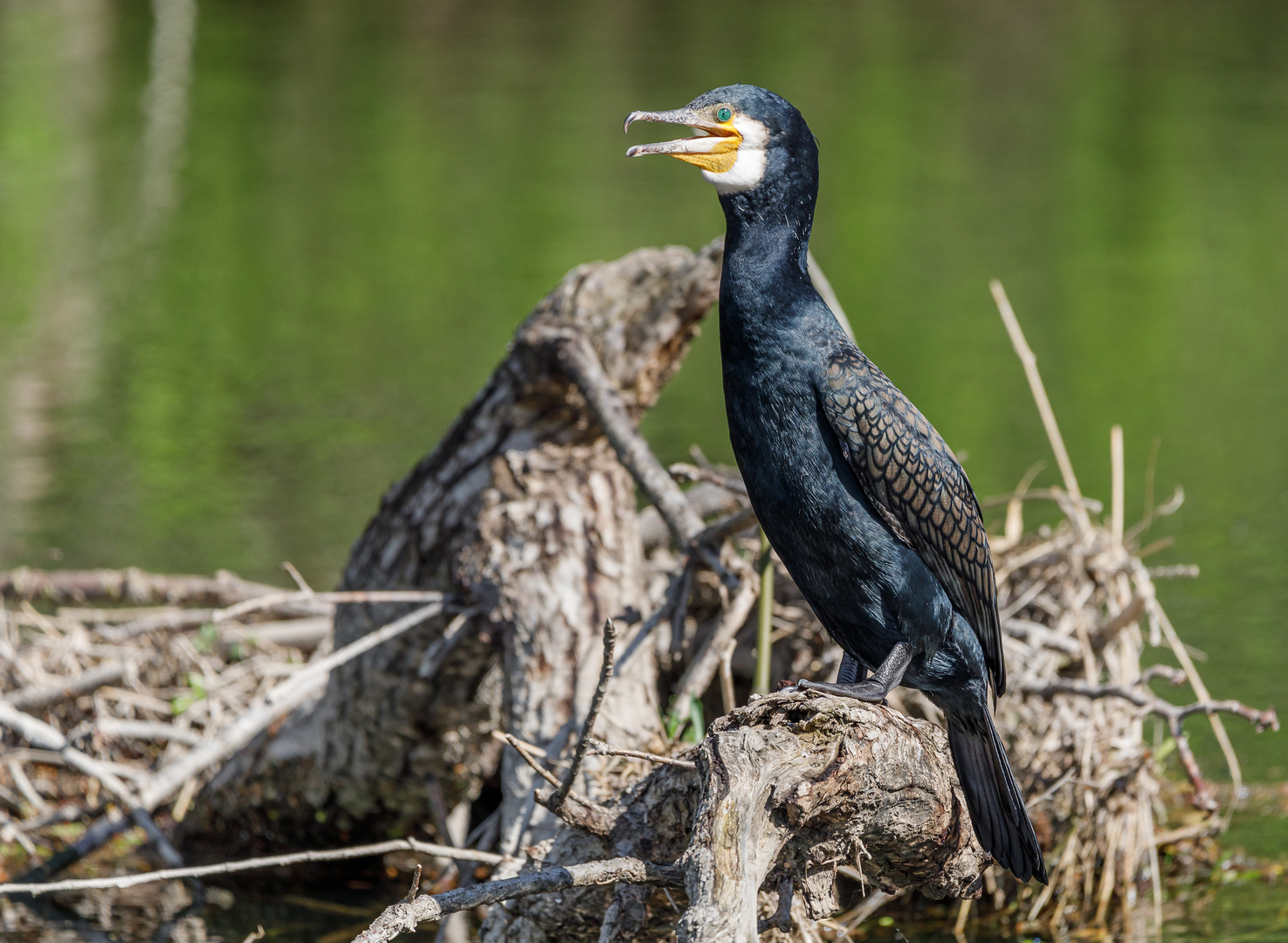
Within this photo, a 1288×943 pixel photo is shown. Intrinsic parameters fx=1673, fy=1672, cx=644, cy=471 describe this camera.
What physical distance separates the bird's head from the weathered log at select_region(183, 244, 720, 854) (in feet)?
4.17

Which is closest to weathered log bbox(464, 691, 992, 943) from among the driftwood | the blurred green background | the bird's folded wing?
the driftwood

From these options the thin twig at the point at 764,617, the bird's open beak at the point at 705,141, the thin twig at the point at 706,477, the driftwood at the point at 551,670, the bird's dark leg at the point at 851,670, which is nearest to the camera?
the bird's open beak at the point at 705,141

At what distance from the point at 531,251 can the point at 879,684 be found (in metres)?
11.3

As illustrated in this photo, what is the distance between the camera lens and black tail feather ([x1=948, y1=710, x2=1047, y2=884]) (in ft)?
10.7

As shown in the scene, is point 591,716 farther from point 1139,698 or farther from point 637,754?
point 1139,698

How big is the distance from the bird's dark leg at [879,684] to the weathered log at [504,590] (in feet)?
3.71

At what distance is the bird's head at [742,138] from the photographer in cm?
311

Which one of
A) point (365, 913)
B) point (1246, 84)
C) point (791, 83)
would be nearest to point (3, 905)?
point (365, 913)

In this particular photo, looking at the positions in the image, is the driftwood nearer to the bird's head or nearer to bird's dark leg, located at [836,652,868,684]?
bird's dark leg, located at [836,652,868,684]

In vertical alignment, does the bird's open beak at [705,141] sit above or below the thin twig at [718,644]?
above

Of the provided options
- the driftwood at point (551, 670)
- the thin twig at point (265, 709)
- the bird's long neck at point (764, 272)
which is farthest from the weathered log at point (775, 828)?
the thin twig at point (265, 709)

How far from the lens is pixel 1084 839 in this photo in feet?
15.6

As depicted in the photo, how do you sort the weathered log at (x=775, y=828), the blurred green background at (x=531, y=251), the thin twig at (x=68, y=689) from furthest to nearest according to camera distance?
the blurred green background at (x=531, y=251), the thin twig at (x=68, y=689), the weathered log at (x=775, y=828)

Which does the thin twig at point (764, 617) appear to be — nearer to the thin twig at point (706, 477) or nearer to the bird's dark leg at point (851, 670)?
the thin twig at point (706, 477)
